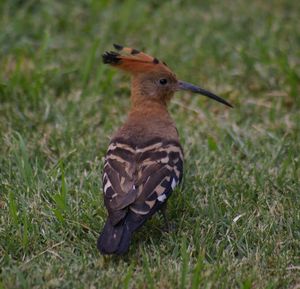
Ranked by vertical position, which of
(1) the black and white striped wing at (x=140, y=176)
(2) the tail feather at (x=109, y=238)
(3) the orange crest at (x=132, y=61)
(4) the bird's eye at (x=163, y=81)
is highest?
(3) the orange crest at (x=132, y=61)

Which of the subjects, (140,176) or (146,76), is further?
(146,76)

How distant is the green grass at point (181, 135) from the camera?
3.51m

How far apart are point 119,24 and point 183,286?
3.58m

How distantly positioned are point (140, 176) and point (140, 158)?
0.63 ft

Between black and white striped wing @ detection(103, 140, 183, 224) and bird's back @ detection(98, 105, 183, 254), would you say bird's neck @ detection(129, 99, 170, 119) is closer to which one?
bird's back @ detection(98, 105, 183, 254)

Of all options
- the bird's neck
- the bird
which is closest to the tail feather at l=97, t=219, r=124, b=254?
the bird

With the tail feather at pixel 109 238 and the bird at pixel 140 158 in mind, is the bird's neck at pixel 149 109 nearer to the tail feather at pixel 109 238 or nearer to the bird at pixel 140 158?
the bird at pixel 140 158

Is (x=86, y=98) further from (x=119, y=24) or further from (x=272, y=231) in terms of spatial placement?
(x=272, y=231)

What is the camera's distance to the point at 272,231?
383cm

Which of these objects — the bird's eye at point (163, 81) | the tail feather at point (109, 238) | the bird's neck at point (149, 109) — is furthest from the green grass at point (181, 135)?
the bird's eye at point (163, 81)

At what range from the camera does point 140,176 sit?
3828 millimetres

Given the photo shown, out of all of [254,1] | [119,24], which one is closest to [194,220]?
[119,24]

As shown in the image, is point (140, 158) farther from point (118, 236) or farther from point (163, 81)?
point (163, 81)

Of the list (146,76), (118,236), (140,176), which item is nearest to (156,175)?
(140,176)
